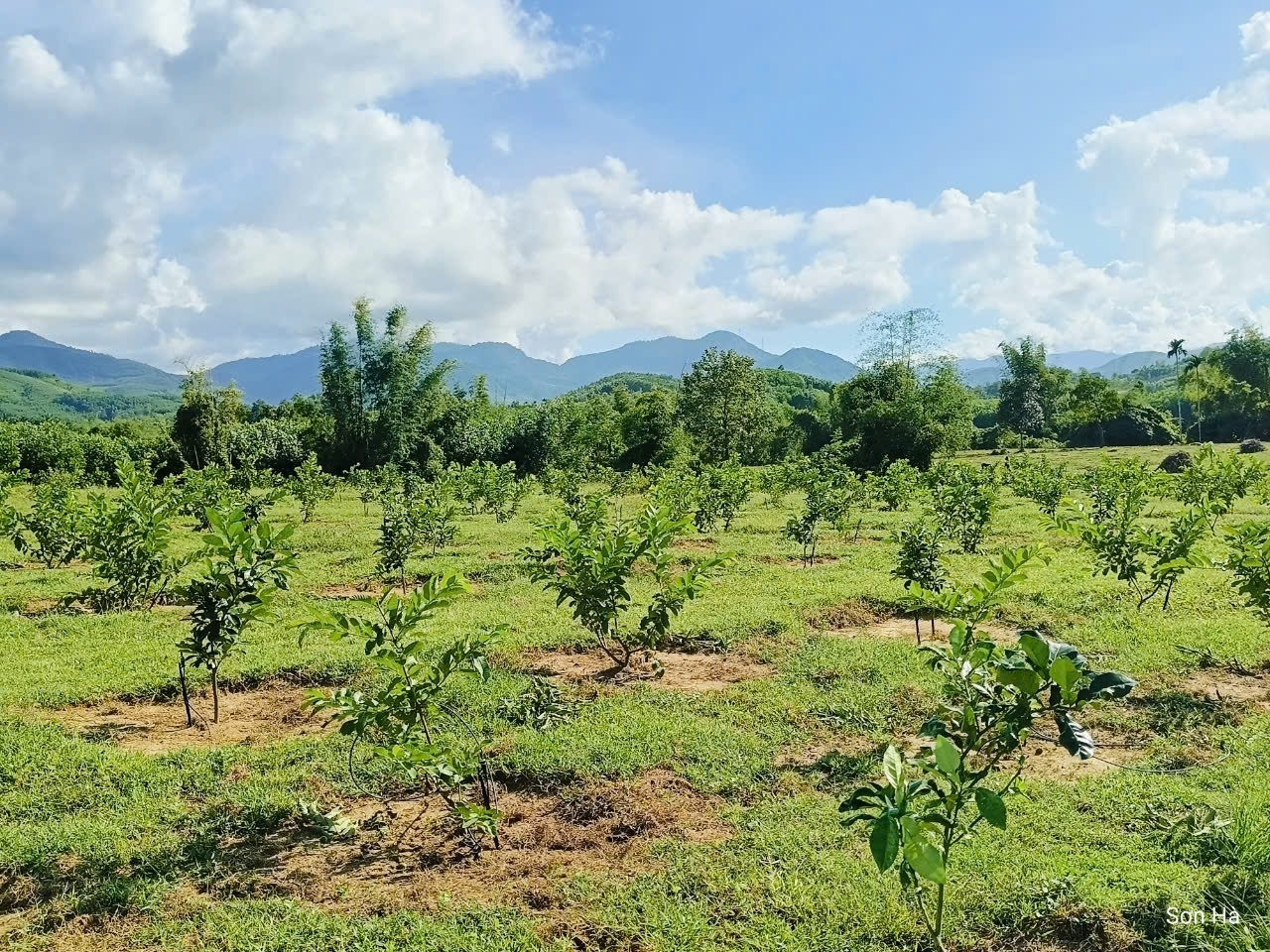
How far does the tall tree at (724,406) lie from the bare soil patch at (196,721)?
3470cm

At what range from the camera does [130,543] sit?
9539 mm

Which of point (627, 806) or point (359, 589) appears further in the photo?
point (359, 589)

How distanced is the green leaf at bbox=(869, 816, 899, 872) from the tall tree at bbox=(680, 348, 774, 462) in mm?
38742

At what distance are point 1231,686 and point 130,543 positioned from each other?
39.5 feet

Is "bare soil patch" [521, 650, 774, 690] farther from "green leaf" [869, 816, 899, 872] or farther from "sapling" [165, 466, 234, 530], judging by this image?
→ "sapling" [165, 466, 234, 530]

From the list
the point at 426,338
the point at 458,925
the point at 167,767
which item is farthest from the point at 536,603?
the point at 426,338

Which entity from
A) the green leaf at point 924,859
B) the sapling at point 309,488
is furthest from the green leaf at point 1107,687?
the sapling at point 309,488

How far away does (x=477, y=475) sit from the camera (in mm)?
22188

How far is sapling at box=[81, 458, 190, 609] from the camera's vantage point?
894 cm

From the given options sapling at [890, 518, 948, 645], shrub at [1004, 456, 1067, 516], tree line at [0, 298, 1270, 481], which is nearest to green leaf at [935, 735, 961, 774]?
sapling at [890, 518, 948, 645]

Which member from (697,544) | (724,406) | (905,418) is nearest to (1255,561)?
(697,544)

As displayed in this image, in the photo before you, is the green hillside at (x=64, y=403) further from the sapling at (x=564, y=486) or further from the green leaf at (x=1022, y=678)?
the green leaf at (x=1022, y=678)

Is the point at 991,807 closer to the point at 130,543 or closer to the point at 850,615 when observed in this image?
the point at 850,615

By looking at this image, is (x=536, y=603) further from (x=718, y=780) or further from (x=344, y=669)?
(x=718, y=780)
